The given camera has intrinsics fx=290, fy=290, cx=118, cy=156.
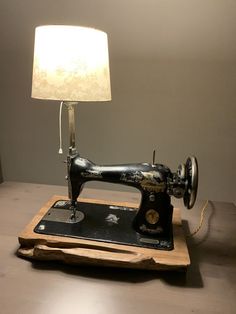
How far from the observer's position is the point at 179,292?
26.6 inches

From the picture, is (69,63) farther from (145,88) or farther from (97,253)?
(145,88)

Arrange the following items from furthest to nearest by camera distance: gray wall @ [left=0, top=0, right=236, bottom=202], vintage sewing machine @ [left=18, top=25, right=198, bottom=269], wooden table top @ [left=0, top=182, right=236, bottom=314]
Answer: gray wall @ [left=0, top=0, right=236, bottom=202], vintage sewing machine @ [left=18, top=25, right=198, bottom=269], wooden table top @ [left=0, top=182, right=236, bottom=314]

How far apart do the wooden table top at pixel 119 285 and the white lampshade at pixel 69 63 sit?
0.44 m

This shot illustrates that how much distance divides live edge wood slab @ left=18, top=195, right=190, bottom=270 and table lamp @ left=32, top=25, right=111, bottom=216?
1.26 ft

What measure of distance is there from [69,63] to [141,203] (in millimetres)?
440

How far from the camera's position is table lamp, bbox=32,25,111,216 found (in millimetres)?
719

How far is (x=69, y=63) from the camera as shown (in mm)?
731

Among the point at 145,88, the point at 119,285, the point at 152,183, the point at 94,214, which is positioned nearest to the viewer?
the point at 119,285

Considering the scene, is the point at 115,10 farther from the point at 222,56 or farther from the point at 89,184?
the point at 89,184

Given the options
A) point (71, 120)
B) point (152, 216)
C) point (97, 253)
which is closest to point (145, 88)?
point (71, 120)

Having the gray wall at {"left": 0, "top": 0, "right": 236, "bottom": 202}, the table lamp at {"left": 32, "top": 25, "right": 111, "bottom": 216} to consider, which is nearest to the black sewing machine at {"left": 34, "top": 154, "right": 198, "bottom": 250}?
the table lamp at {"left": 32, "top": 25, "right": 111, "bottom": 216}

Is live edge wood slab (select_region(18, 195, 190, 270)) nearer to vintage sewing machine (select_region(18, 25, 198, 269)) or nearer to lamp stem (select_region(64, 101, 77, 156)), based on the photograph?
vintage sewing machine (select_region(18, 25, 198, 269))

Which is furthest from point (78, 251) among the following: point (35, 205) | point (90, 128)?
point (90, 128)

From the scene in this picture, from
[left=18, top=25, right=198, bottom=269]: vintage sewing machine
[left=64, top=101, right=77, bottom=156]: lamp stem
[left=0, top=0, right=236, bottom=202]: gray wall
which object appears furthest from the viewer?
[left=0, top=0, right=236, bottom=202]: gray wall
